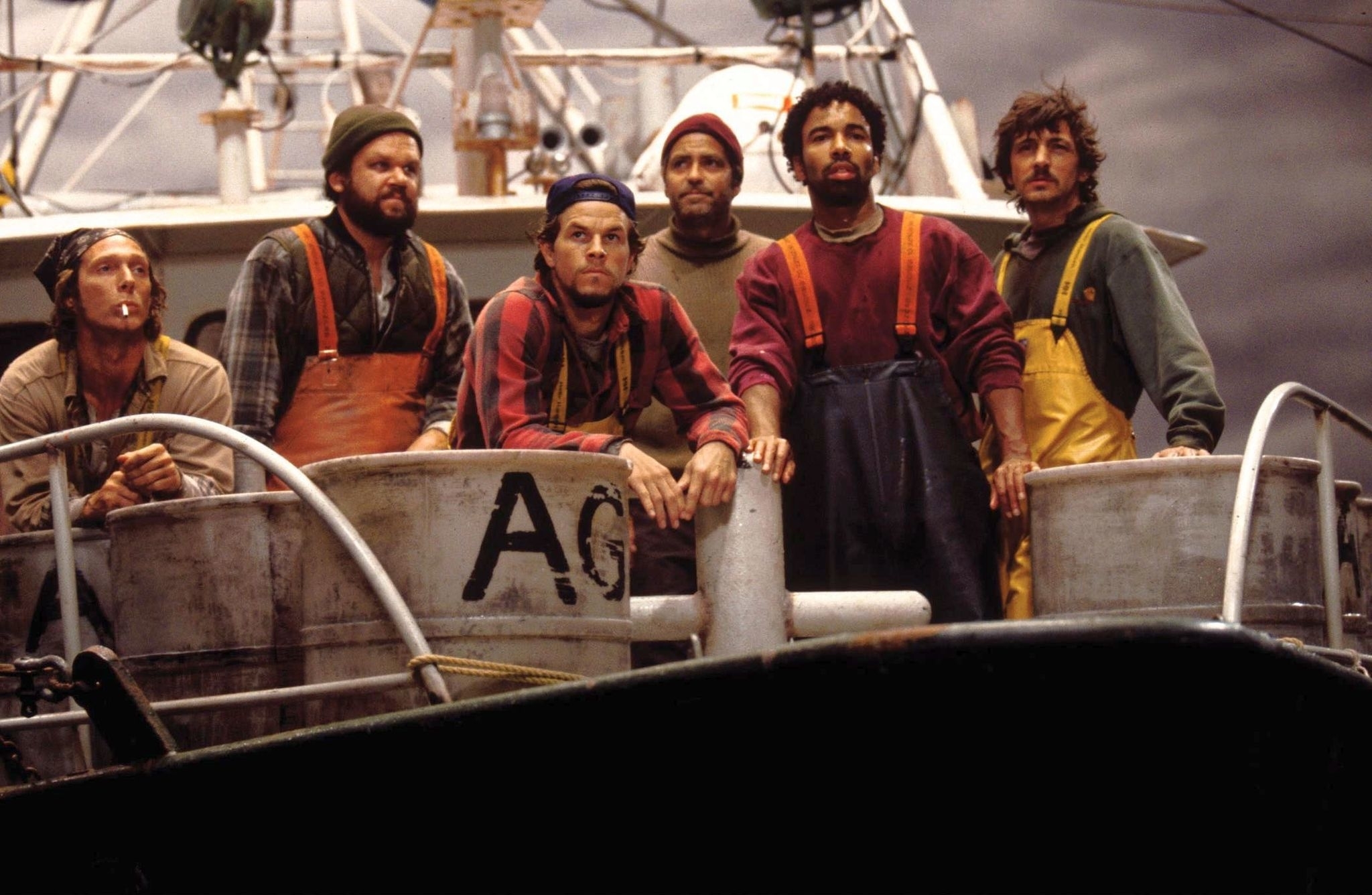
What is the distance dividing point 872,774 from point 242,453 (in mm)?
1460

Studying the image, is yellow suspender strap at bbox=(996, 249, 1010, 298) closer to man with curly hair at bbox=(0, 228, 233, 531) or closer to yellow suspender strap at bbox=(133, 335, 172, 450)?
man with curly hair at bbox=(0, 228, 233, 531)

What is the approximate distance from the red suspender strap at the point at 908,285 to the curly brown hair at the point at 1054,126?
0.47 metres

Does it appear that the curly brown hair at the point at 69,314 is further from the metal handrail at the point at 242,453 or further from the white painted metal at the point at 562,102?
the white painted metal at the point at 562,102

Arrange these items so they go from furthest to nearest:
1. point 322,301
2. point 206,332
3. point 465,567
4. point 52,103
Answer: point 52,103 < point 206,332 < point 322,301 < point 465,567

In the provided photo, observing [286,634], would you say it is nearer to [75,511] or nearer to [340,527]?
[340,527]

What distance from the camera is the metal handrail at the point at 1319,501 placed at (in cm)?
371

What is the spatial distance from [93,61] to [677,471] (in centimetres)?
549

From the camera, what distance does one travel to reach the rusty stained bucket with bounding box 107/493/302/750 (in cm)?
388

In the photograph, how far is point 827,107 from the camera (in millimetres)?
4680

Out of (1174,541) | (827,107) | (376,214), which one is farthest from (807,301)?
(376,214)

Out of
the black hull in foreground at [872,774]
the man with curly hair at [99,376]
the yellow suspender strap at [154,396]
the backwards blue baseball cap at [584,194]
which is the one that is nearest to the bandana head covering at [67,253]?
the man with curly hair at [99,376]

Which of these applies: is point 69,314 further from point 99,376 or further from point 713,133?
point 713,133

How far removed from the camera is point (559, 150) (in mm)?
8953

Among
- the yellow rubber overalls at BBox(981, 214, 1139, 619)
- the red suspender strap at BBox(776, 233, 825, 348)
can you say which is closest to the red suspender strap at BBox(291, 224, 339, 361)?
the red suspender strap at BBox(776, 233, 825, 348)
